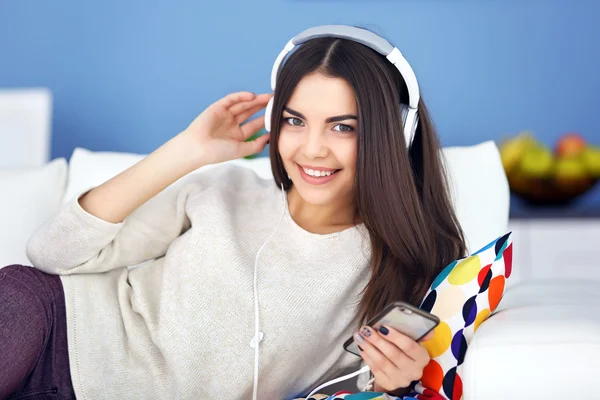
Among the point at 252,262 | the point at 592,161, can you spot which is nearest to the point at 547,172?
the point at 592,161

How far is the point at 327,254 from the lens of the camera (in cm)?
149

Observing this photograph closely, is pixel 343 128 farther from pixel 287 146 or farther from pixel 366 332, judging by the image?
pixel 366 332

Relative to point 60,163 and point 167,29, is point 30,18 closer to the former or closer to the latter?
point 167,29

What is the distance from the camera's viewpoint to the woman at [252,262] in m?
1.40

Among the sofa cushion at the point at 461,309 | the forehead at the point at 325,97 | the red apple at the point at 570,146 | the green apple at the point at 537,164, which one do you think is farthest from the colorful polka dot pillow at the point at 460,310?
the red apple at the point at 570,146

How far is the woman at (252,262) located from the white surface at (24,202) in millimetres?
326

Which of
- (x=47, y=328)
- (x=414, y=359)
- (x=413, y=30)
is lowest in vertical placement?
(x=47, y=328)

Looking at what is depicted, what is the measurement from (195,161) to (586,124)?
1814 mm

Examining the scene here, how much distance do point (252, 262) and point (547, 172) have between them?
1418mm

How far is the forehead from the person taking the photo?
1400 mm

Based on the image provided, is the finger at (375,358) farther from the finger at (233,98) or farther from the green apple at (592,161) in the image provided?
the green apple at (592,161)

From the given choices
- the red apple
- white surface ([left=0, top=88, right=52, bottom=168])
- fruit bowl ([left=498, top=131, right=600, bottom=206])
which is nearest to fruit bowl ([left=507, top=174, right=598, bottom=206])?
fruit bowl ([left=498, top=131, right=600, bottom=206])

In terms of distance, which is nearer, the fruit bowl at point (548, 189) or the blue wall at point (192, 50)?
the fruit bowl at point (548, 189)

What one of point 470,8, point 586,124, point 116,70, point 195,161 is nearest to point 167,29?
point 116,70
